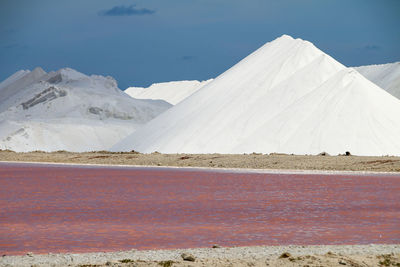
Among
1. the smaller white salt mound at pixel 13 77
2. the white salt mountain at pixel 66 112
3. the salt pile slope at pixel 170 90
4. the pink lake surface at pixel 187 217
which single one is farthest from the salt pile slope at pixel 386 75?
the pink lake surface at pixel 187 217

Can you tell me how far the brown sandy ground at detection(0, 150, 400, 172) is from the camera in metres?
36.7

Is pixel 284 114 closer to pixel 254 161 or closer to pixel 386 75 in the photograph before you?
pixel 254 161

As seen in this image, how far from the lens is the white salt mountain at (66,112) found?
69.6m

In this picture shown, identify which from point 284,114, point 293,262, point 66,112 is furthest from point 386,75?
point 293,262

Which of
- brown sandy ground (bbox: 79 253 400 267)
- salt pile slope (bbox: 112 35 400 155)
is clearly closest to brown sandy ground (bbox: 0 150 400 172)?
salt pile slope (bbox: 112 35 400 155)

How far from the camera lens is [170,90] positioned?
150 metres

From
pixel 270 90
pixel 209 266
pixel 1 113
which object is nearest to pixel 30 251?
pixel 209 266

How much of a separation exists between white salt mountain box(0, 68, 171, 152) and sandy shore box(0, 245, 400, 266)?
6027cm

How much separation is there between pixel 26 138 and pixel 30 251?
6124 centimetres

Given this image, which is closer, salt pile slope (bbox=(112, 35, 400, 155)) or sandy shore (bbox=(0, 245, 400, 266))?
sandy shore (bbox=(0, 245, 400, 266))

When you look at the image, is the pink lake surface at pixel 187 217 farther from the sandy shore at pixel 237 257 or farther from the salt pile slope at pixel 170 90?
the salt pile slope at pixel 170 90

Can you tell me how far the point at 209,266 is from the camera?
25.4 feet

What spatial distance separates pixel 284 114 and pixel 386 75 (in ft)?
185

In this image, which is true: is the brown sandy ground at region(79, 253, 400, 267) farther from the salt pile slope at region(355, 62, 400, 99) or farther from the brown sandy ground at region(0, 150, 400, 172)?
the salt pile slope at region(355, 62, 400, 99)
